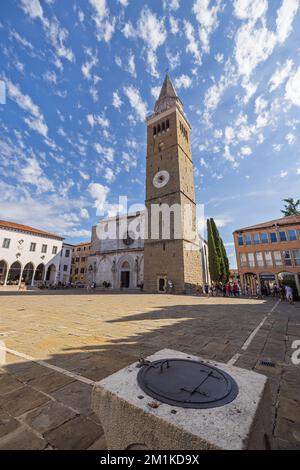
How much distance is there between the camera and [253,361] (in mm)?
3457

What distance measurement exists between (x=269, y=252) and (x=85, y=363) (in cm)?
3184

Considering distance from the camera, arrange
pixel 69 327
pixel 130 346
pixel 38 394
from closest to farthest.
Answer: pixel 38 394, pixel 130 346, pixel 69 327

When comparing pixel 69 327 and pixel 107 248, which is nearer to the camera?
pixel 69 327

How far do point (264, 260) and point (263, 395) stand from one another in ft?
106

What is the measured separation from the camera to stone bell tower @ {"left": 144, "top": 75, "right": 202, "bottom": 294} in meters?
24.0

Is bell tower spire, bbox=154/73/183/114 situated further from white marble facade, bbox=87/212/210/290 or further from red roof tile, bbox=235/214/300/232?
red roof tile, bbox=235/214/300/232

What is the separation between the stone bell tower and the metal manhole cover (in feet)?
70.3

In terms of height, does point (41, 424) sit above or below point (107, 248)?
below

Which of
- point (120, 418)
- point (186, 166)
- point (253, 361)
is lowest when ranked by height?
point (253, 361)

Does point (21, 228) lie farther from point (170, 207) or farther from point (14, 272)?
point (170, 207)

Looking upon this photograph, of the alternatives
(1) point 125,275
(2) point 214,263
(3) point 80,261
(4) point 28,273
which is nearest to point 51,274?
(4) point 28,273

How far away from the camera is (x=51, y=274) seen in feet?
127
